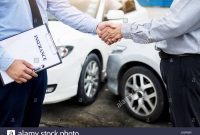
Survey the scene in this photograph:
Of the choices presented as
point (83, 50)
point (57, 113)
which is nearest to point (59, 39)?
point (83, 50)

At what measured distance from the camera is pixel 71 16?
319 cm

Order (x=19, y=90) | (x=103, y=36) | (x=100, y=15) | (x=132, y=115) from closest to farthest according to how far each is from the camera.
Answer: (x=19, y=90), (x=103, y=36), (x=132, y=115), (x=100, y=15)

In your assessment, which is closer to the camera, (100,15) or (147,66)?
(147,66)

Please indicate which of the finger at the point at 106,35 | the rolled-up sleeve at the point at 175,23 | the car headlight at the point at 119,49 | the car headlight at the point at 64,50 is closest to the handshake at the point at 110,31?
the finger at the point at 106,35

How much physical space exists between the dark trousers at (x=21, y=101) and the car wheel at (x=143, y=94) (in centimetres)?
201

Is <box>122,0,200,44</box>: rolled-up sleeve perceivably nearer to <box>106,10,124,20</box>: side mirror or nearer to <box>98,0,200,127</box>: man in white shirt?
<box>98,0,200,127</box>: man in white shirt

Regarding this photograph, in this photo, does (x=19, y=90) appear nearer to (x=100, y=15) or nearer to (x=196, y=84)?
(x=196, y=84)

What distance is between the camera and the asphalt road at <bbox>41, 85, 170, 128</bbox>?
4875 millimetres

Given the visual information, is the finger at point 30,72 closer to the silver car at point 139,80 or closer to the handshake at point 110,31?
the handshake at point 110,31

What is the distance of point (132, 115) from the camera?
4.99 meters

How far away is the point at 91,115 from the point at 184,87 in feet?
8.25

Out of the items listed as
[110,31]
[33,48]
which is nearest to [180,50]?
[110,31]

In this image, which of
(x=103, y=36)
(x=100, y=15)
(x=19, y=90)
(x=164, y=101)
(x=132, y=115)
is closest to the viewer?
(x=19, y=90)

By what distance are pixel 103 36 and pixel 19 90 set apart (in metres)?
0.84
